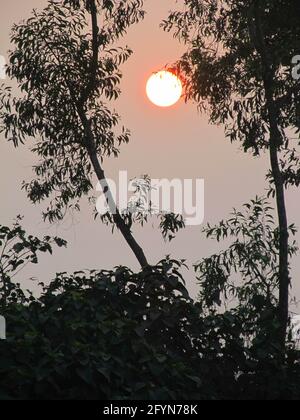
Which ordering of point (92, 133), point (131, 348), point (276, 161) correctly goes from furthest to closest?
point (92, 133) < point (276, 161) < point (131, 348)

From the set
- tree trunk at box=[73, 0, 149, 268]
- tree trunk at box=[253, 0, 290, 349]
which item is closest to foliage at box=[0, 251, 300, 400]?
tree trunk at box=[253, 0, 290, 349]

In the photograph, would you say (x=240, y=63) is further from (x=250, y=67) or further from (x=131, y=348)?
(x=131, y=348)

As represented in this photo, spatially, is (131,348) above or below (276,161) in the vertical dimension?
below

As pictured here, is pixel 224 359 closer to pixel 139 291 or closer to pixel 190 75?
pixel 139 291

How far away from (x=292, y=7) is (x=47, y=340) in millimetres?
9917

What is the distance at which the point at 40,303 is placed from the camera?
37.0ft

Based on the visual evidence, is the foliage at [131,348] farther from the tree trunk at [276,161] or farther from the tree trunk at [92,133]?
the tree trunk at [92,133]

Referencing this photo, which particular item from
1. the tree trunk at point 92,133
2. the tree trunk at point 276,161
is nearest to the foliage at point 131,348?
the tree trunk at point 276,161

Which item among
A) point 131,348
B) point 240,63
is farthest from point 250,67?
point 131,348

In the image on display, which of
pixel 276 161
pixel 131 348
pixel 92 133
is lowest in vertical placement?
pixel 131 348
